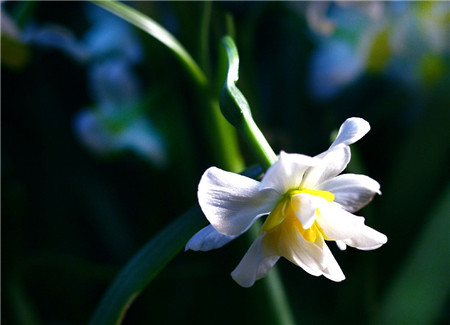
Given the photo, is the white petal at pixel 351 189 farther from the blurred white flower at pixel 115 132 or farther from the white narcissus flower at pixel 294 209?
the blurred white flower at pixel 115 132

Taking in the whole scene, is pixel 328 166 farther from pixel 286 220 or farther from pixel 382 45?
pixel 382 45

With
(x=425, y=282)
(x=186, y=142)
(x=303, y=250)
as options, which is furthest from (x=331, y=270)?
(x=186, y=142)

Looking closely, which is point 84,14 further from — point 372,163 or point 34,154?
point 372,163

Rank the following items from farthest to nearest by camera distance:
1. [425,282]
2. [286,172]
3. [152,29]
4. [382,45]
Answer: [382,45], [425,282], [152,29], [286,172]

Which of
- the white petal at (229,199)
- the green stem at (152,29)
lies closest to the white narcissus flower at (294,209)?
the white petal at (229,199)

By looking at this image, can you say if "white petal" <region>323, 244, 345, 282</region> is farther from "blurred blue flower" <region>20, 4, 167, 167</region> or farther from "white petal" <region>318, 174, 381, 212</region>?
"blurred blue flower" <region>20, 4, 167, 167</region>

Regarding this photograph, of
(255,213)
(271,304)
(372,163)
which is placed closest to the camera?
(255,213)

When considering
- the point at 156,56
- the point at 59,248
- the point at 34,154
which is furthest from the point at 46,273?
the point at 156,56
